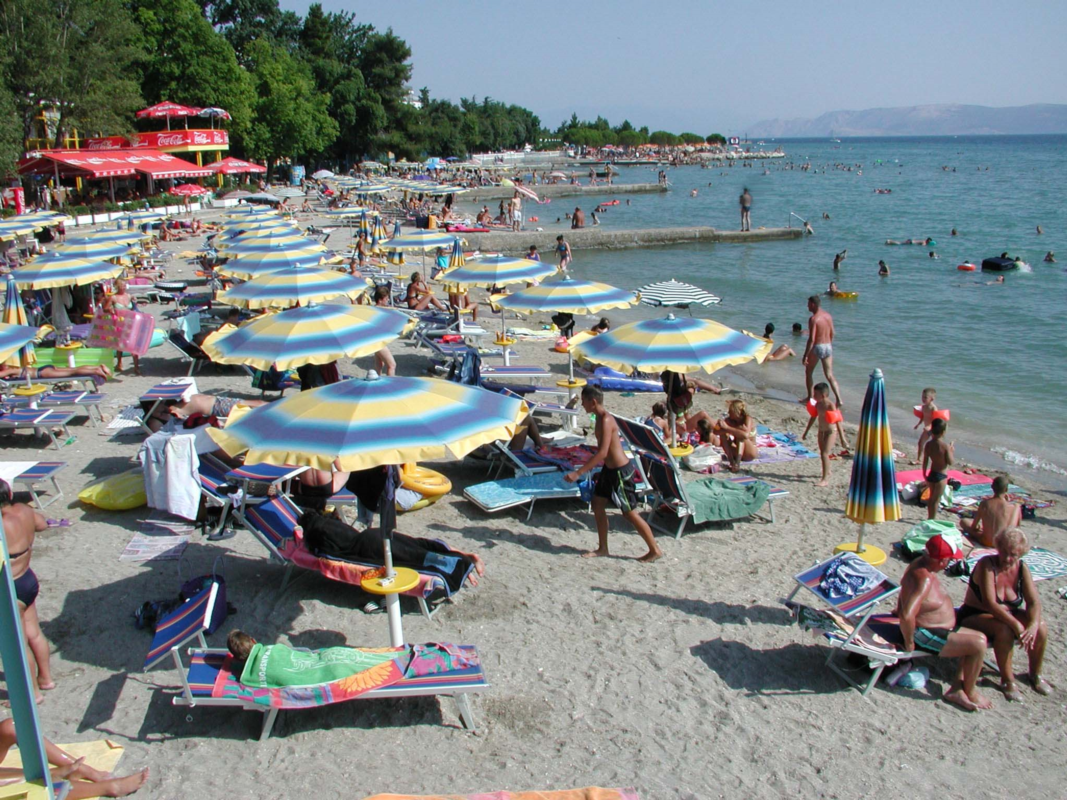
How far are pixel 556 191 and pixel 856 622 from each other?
207 feet

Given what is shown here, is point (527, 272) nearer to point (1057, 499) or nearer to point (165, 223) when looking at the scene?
point (1057, 499)

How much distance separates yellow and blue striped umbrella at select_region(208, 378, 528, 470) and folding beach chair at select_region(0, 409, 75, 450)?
5153 millimetres

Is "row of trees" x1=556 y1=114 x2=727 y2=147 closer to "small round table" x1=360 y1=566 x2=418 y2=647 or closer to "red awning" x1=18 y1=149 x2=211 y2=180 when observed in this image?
"red awning" x1=18 y1=149 x2=211 y2=180

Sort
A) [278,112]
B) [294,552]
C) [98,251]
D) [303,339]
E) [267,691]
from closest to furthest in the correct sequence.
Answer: [267,691]
[294,552]
[303,339]
[98,251]
[278,112]

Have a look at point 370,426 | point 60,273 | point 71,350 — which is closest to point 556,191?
point 60,273

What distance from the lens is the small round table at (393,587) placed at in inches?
190

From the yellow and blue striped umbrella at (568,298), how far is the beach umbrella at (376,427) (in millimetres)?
5030

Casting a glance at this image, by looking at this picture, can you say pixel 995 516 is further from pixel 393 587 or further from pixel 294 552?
pixel 294 552

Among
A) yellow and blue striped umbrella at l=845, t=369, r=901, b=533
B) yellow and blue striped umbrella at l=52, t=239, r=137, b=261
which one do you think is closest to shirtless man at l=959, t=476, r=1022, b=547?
yellow and blue striped umbrella at l=845, t=369, r=901, b=533

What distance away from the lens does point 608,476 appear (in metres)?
6.55

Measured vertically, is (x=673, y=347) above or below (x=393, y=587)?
above

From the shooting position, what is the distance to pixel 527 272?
11.8 metres

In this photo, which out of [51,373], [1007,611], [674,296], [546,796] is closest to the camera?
[546,796]

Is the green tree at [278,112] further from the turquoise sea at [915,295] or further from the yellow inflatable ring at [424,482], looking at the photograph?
the yellow inflatable ring at [424,482]
